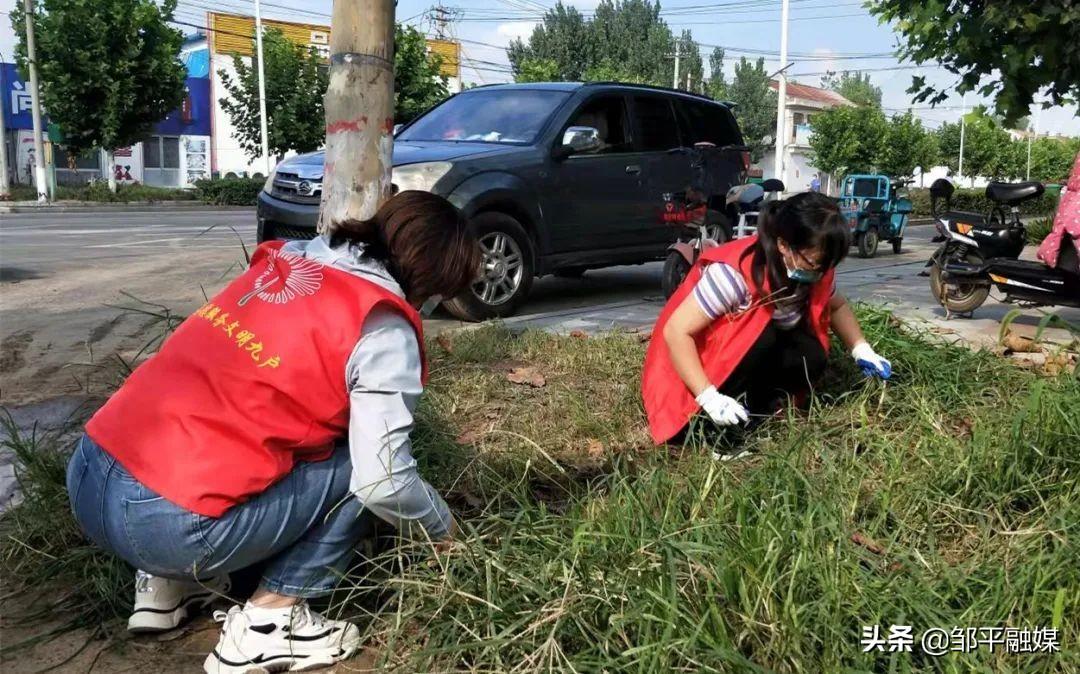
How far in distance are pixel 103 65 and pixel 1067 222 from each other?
2719cm

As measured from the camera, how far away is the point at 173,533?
2.05 m

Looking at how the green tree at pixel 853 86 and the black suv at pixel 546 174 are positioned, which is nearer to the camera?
the black suv at pixel 546 174

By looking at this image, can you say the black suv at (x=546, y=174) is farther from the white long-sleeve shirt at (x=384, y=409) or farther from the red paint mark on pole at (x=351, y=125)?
the white long-sleeve shirt at (x=384, y=409)

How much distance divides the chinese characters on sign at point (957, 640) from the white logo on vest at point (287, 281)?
4.52ft

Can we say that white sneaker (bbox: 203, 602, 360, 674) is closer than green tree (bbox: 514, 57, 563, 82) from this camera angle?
Yes

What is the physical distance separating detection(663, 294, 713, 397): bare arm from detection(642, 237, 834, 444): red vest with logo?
67 mm

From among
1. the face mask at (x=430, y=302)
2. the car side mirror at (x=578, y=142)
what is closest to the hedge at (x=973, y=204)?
the car side mirror at (x=578, y=142)

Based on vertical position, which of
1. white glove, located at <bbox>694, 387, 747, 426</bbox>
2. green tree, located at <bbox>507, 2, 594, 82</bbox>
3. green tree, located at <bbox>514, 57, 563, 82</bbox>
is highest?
green tree, located at <bbox>507, 2, 594, 82</bbox>

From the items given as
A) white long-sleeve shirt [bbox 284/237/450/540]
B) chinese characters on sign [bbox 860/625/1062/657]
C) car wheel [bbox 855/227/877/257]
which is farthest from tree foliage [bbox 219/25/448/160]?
chinese characters on sign [bbox 860/625/1062/657]

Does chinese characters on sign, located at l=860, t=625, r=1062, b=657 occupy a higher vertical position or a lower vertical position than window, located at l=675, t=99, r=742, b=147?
lower

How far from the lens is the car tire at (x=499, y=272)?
6.07 meters

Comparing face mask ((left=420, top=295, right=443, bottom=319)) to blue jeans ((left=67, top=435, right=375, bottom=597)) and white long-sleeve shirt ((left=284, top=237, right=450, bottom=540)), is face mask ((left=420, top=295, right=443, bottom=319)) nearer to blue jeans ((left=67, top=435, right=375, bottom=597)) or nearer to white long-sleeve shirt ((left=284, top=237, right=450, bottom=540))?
white long-sleeve shirt ((left=284, top=237, right=450, bottom=540))

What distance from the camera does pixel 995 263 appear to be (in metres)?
5.89

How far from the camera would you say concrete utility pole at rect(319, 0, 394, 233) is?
3.59 m
